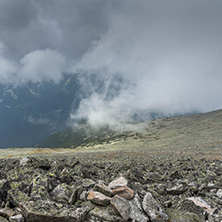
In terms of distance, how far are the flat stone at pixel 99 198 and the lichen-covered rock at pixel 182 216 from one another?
2.66m

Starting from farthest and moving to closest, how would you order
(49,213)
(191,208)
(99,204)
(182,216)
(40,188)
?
(40,188) < (191,208) < (99,204) < (182,216) < (49,213)

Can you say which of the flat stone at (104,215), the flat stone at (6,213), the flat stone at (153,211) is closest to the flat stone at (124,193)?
the flat stone at (153,211)

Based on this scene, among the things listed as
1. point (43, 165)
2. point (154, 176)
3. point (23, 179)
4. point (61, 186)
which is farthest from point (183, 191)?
point (43, 165)

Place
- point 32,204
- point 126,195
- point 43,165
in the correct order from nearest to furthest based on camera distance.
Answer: point 32,204, point 126,195, point 43,165

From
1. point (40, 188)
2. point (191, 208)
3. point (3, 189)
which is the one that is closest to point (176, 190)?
point (191, 208)

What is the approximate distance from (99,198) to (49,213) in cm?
200

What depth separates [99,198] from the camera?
6664mm

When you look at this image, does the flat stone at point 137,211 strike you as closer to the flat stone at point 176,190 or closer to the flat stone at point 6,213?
the flat stone at point 176,190

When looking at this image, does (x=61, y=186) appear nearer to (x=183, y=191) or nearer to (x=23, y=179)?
(x=23, y=179)

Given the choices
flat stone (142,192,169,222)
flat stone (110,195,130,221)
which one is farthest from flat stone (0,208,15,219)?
flat stone (142,192,169,222)

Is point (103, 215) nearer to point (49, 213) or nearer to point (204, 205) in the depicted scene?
point (49, 213)

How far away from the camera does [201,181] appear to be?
36.1 feet

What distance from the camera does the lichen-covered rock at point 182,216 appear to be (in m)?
6.21

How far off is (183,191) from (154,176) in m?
3.87
